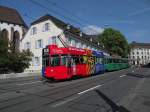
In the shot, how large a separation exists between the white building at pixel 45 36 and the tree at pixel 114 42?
96.9 ft

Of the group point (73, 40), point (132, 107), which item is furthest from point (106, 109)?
point (73, 40)

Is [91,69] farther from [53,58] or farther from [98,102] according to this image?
[98,102]

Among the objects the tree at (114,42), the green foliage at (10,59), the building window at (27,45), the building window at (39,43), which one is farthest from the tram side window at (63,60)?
the tree at (114,42)

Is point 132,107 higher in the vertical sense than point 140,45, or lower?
lower

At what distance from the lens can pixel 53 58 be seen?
2223 centimetres

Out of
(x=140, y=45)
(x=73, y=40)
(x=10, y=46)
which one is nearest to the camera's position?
(x=10, y=46)

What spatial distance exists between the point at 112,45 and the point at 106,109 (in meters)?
79.9

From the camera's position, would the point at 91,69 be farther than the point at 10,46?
No

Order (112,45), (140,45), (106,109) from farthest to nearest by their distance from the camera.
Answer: (140,45)
(112,45)
(106,109)

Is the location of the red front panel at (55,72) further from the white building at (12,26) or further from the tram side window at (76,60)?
the white building at (12,26)

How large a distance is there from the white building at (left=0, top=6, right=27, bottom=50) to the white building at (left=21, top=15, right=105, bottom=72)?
5.46 metres

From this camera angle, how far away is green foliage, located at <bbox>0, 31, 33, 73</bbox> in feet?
121

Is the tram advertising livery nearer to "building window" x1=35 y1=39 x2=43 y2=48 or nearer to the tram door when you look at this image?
the tram door

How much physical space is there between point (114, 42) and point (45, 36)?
39544mm
